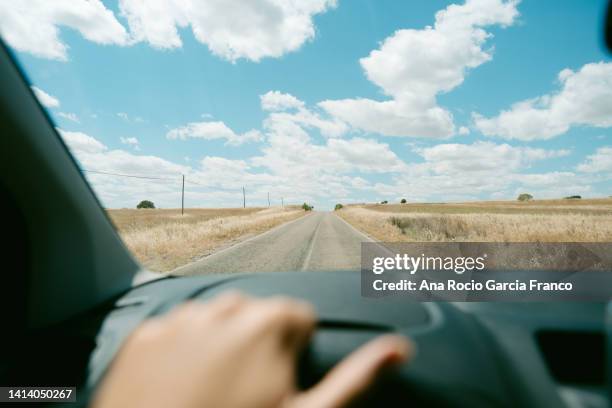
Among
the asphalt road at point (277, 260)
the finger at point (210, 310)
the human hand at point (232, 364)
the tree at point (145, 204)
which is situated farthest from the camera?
the tree at point (145, 204)

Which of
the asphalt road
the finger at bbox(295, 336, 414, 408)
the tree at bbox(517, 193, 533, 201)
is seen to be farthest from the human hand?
the tree at bbox(517, 193, 533, 201)

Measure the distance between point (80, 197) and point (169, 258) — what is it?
33.4 ft

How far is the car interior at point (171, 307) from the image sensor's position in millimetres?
1220

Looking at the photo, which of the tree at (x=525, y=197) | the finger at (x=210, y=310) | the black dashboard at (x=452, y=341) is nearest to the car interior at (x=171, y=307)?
the black dashboard at (x=452, y=341)

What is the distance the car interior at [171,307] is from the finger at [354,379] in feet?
1.76

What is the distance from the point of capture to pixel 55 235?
178 centimetres

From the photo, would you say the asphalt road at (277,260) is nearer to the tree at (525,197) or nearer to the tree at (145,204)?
the tree at (145,204)

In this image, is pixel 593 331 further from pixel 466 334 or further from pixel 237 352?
pixel 237 352

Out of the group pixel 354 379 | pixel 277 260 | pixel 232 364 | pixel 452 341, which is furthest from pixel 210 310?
pixel 277 260

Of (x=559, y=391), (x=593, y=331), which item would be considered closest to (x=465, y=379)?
(x=559, y=391)

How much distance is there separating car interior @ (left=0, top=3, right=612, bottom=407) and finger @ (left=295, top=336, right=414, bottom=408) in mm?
535

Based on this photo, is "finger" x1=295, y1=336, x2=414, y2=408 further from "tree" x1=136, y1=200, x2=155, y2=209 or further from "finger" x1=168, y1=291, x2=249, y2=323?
"tree" x1=136, y1=200, x2=155, y2=209

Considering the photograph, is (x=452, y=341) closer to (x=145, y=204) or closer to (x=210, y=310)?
(x=210, y=310)

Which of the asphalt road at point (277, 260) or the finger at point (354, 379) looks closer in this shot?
the finger at point (354, 379)
